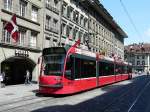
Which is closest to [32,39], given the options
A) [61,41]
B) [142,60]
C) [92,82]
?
[61,41]

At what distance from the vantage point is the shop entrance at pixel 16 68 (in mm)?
32312

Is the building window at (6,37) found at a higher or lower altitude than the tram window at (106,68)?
higher

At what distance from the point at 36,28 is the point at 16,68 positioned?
4739 mm

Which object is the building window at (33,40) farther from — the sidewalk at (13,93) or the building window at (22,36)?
the sidewalk at (13,93)

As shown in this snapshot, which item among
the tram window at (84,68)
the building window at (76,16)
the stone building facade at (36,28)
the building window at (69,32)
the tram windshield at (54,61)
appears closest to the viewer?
the tram windshield at (54,61)

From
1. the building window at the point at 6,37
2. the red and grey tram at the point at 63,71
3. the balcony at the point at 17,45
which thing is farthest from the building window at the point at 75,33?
the red and grey tram at the point at 63,71

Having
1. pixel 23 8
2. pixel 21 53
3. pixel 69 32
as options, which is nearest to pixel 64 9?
pixel 69 32

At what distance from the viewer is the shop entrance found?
32312mm

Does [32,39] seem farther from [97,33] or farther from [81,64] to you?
[97,33]

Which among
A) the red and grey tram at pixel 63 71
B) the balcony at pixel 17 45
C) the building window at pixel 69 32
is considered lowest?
the red and grey tram at pixel 63 71

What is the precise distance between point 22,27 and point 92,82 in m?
10.4

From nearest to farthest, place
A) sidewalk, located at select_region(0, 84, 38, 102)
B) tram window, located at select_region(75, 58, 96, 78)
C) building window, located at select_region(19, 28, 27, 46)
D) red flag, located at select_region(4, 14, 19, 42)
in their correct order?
1. sidewalk, located at select_region(0, 84, 38, 102)
2. tram window, located at select_region(75, 58, 96, 78)
3. red flag, located at select_region(4, 14, 19, 42)
4. building window, located at select_region(19, 28, 27, 46)

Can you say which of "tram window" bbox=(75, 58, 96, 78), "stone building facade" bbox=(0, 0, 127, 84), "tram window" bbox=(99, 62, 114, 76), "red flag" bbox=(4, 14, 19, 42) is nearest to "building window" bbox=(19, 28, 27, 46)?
"stone building facade" bbox=(0, 0, 127, 84)

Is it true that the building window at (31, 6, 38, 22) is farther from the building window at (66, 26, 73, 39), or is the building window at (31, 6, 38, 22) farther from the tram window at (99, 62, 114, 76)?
the building window at (66, 26, 73, 39)
